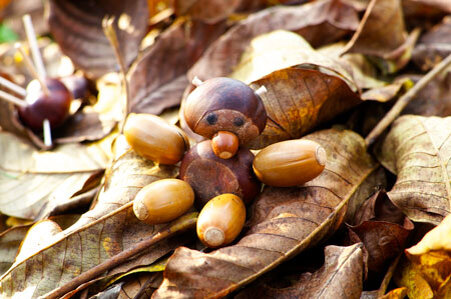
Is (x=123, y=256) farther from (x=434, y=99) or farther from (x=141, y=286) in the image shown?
(x=434, y=99)

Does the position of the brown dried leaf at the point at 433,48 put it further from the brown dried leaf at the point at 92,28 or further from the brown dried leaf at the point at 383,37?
the brown dried leaf at the point at 92,28

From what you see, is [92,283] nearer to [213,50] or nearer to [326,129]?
[326,129]

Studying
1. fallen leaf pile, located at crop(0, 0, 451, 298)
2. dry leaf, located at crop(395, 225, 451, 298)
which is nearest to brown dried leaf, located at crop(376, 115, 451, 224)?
fallen leaf pile, located at crop(0, 0, 451, 298)

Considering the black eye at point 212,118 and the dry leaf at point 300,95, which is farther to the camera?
the dry leaf at point 300,95

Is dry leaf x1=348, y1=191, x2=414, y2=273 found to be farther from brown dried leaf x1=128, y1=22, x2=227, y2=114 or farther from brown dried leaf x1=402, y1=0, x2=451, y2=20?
brown dried leaf x1=402, y1=0, x2=451, y2=20

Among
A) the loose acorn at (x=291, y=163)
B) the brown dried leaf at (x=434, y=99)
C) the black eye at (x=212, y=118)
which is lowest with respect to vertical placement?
the brown dried leaf at (x=434, y=99)

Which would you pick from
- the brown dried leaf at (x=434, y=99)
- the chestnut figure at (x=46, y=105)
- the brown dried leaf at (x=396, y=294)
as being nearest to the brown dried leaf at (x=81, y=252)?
the brown dried leaf at (x=396, y=294)

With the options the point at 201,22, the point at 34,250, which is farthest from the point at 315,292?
the point at 201,22
